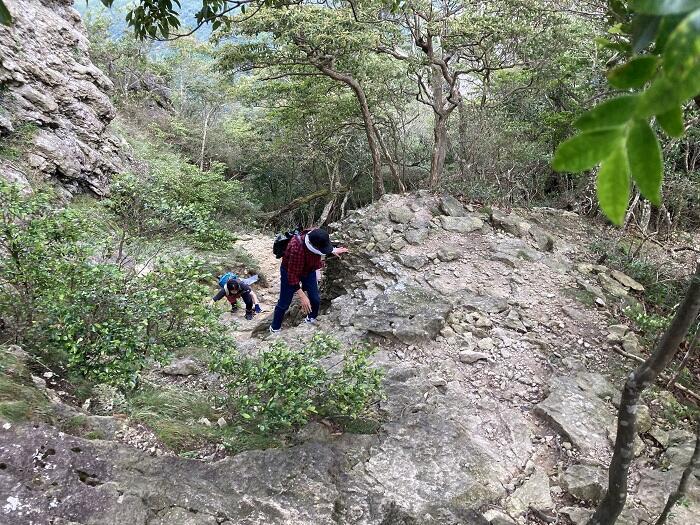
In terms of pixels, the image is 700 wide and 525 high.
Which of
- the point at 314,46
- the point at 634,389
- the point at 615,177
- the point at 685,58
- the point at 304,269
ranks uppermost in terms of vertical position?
the point at 314,46

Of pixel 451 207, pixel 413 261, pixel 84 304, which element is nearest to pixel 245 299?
pixel 413 261

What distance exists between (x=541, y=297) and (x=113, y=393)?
4432 mm

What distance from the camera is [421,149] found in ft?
39.8

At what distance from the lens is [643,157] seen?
485mm

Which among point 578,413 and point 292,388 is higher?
point 292,388

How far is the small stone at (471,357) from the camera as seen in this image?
4465 mm

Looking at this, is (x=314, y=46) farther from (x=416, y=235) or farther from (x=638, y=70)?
(x=638, y=70)

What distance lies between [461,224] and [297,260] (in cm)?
296

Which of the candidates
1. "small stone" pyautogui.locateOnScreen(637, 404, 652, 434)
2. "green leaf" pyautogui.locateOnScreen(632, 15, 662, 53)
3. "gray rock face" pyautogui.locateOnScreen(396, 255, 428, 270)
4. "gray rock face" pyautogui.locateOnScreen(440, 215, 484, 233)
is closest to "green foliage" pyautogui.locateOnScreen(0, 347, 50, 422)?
"green leaf" pyautogui.locateOnScreen(632, 15, 662, 53)

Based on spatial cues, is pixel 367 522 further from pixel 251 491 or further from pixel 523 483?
pixel 523 483

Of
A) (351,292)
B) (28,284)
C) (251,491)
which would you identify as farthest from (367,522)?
(351,292)

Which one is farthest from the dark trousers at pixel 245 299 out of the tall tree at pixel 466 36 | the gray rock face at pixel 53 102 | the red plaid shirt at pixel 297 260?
the tall tree at pixel 466 36

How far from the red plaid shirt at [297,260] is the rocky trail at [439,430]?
566 millimetres

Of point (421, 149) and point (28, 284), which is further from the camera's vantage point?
point (421, 149)
